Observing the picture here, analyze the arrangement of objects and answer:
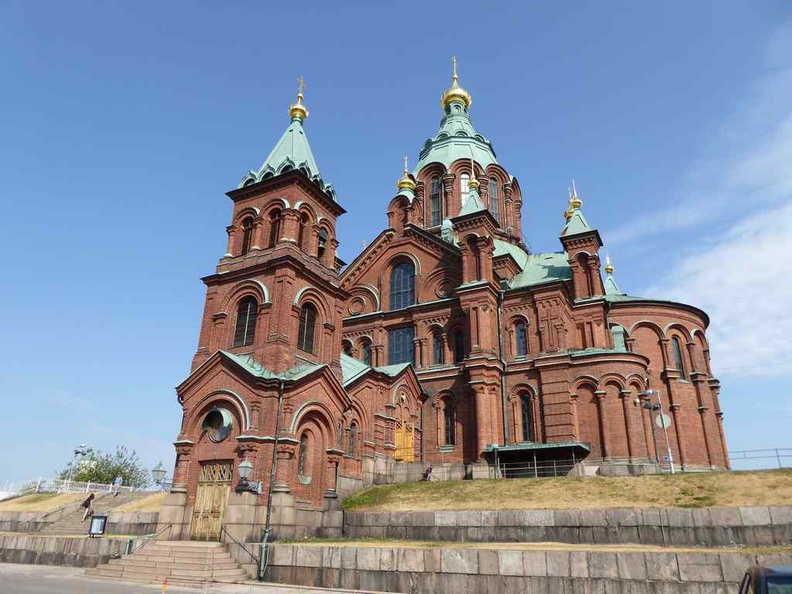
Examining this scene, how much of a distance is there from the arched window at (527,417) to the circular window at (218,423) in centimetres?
1628

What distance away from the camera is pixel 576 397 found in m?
29.5

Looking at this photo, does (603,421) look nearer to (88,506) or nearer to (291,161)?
(291,161)

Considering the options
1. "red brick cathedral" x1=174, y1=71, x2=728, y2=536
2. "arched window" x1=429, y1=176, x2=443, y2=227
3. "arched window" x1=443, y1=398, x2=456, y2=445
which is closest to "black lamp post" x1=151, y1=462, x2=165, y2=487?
"red brick cathedral" x1=174, y1=71, x2=728, y2=536

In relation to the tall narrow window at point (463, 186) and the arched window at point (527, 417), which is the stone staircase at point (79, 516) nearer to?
the arched window at point (527, 417)

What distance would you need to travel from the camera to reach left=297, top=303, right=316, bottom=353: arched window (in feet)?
78.0

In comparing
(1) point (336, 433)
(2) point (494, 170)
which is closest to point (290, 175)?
(1) point (336, 433)

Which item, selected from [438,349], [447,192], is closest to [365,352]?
[438,349]

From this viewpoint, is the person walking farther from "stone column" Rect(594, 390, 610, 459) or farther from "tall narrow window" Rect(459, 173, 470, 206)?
"tall narrow window" Rect(459, 173, 470, 206)

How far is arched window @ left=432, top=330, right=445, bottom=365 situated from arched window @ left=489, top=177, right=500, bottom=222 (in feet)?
49.0

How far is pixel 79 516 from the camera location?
2833cm

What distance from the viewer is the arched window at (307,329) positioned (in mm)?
23769

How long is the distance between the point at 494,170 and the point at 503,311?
17.4 meters

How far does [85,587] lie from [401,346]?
22.5 metres

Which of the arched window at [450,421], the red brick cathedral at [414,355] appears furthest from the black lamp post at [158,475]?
the arched window at [450,421]
